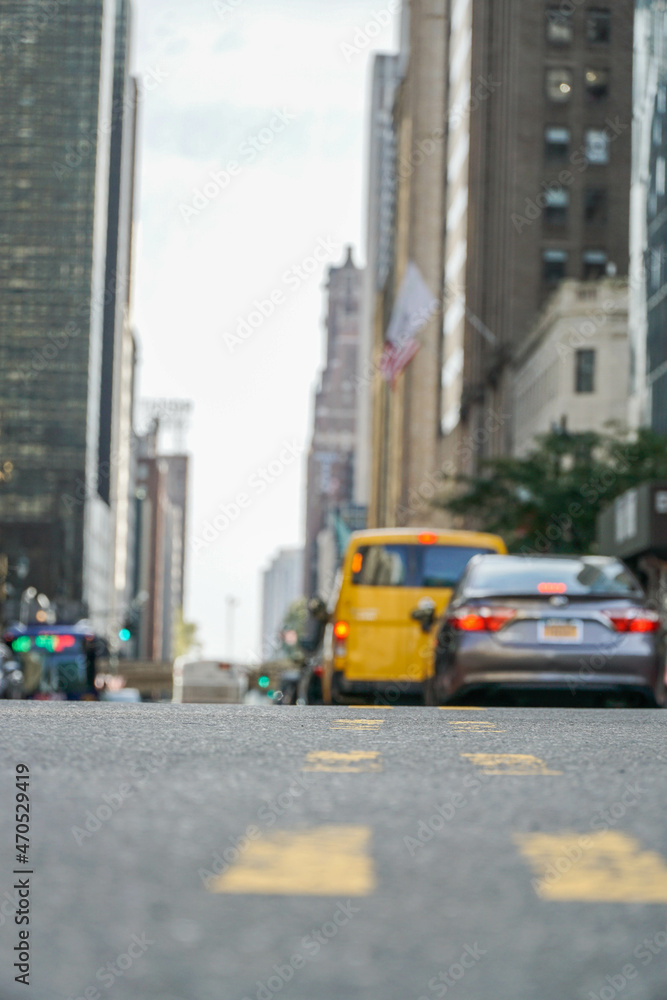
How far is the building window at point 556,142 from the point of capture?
255ft

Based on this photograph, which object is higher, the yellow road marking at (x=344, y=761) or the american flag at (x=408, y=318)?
the american flag at (x=408, y=318)

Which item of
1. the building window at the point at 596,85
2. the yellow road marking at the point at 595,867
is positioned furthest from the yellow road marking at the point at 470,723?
the building window at the point at 596,85

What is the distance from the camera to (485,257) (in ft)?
277

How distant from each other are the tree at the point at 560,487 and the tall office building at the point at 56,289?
3814 inches

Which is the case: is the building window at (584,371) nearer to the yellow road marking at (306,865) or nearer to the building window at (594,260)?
the building window at (594,260)

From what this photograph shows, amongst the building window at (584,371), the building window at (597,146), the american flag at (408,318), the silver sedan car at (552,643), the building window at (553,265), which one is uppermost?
the building window at (597,146)

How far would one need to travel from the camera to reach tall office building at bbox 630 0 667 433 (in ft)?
150

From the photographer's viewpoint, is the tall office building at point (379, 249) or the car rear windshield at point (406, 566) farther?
the tall office building at point (379, 249)

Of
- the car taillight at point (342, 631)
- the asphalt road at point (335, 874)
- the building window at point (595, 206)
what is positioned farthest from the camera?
the building window at point (595, 206)

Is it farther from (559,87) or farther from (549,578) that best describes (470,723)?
(559,87)

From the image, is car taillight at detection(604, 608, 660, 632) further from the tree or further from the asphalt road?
the tree

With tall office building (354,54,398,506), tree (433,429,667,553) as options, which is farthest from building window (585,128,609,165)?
tall office building (354,54,398,506)

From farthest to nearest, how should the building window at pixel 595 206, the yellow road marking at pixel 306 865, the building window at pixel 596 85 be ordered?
1. the building window at pixel 596 85
2. the building window at pixel 595 206
3. the yellow road marking at pixel 306 865

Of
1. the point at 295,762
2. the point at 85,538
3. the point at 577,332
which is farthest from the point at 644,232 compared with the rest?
the point at 85,538
